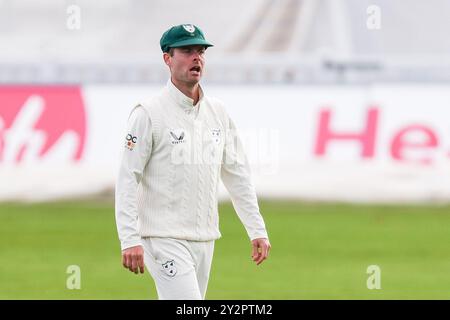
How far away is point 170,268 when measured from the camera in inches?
277

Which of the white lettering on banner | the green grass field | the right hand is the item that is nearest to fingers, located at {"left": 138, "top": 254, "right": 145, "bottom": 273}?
the right hand

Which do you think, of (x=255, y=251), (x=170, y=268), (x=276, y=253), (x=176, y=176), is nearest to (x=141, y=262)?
(x=170, y=268)

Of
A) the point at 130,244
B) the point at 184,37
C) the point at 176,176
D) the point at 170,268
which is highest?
the point at 184,37

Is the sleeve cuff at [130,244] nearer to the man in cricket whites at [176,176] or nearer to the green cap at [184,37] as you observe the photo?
the man in cricket whites at [176,176]

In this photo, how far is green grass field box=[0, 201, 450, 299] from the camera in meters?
13.1

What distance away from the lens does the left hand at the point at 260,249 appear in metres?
7.34

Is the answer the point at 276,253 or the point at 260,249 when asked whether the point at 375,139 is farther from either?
the point at 260,249

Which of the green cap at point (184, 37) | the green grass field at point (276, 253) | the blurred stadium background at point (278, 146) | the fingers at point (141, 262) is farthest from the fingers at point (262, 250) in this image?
the blurred stadium background at point (278, 146)

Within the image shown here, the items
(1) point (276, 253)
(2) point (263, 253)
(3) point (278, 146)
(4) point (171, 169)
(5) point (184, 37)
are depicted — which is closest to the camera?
(5) point (184, 37)

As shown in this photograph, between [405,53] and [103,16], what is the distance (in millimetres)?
6767

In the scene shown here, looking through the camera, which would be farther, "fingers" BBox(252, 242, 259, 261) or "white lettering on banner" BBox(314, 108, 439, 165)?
"white lettering on banner" BBox(314, 108, 439, 165)

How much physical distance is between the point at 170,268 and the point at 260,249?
24.5 inches

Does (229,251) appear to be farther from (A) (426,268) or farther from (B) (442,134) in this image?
(B) (442,134)

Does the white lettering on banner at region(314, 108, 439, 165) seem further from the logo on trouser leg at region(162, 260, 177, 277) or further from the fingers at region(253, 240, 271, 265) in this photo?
the logo on trouser leg at region(162, 260, 177, 277)
